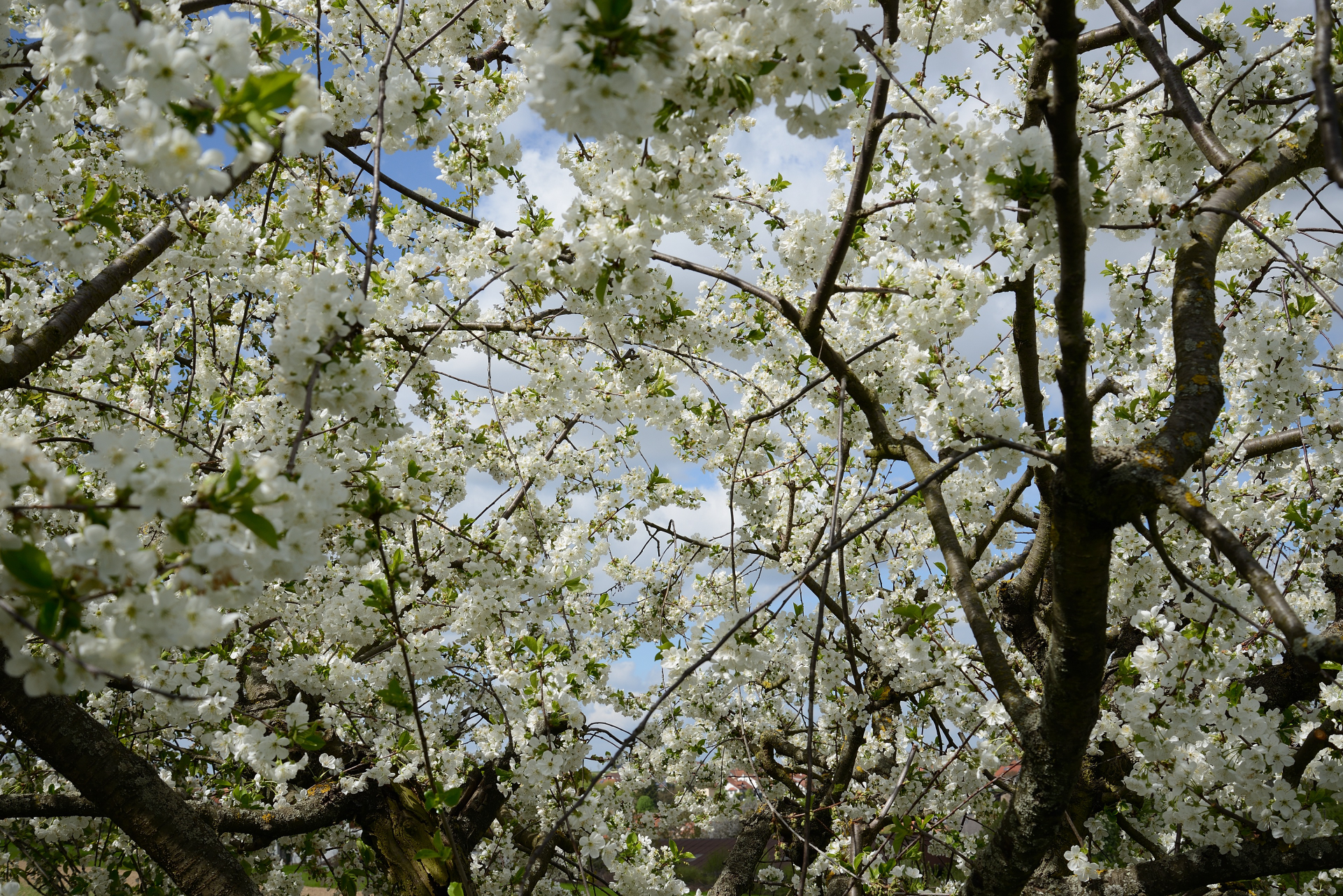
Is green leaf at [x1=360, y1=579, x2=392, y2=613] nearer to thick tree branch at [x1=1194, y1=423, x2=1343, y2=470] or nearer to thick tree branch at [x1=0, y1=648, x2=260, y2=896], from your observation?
thick tree branch at [x1=0, y1=648, x2=260, y2=896]

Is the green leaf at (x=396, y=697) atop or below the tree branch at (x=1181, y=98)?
below

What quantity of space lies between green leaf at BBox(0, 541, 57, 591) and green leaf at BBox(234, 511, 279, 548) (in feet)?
0.93

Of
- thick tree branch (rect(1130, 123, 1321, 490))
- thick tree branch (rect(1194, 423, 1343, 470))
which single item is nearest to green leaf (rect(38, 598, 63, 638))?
thick tree branch (rect(1130, 123, 1321, 490))

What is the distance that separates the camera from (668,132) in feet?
5.87

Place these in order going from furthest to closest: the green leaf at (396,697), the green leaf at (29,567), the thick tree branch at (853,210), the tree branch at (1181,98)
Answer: the green leaf at (396,697) → the tree branch at (1181,98) → the thick tree branch at (853,210) → the green leaf at (29,567)

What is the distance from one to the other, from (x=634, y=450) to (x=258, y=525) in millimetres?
4805

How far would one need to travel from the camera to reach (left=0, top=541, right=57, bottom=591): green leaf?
1.20 m

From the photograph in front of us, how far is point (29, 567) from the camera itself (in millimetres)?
1210

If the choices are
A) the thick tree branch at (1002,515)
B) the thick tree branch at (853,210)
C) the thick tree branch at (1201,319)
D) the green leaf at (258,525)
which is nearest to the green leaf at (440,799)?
the green leaf at (258,525)

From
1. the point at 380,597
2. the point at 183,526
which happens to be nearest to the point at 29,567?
the point at 183,526

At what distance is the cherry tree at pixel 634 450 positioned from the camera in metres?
1.47

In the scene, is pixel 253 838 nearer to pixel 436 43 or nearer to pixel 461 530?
pixel 461 530

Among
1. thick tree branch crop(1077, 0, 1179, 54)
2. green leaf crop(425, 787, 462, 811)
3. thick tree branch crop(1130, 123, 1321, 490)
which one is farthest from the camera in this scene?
thick tree branch crop(1077, 0, 1179, 54)

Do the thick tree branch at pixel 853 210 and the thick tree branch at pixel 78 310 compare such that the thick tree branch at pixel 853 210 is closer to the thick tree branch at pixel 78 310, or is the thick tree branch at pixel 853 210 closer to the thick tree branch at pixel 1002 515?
the thick tree branch at pixel 1002 515
